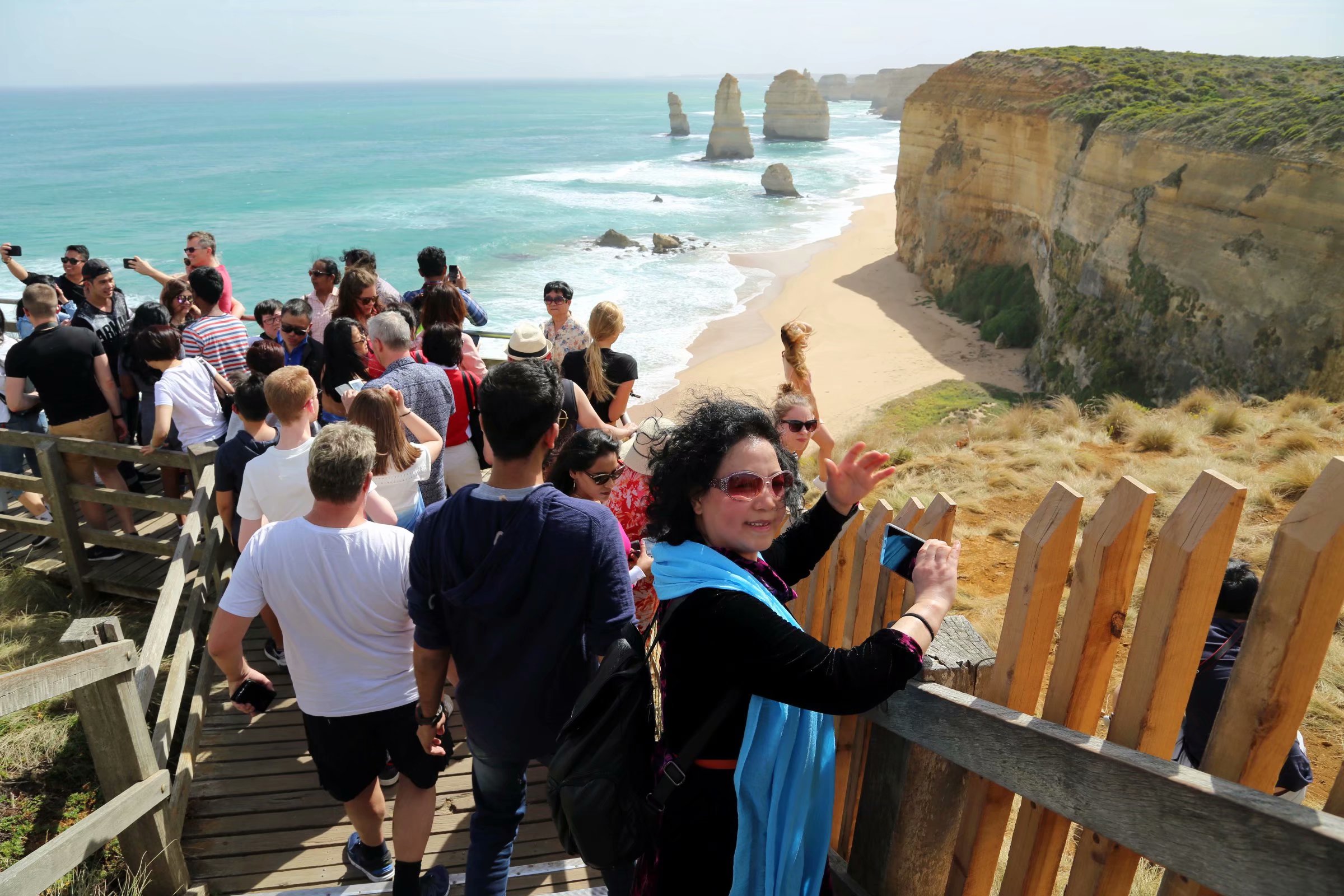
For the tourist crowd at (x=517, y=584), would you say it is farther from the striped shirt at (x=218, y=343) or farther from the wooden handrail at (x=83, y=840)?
the wooden handrail at (x=83, y=840)

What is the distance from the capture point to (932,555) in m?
1.84

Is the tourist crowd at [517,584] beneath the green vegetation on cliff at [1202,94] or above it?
beneath

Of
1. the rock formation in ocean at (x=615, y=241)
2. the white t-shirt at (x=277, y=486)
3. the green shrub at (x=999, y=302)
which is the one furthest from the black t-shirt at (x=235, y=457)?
the rock formation in ocean at (x=615, y=241)

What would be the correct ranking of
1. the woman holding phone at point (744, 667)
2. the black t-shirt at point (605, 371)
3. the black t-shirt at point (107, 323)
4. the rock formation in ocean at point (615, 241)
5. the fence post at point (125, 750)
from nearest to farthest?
1. the woman holding phone at point (744, 667)
2. the fence post at point (125, 750)
3. the black t-shirt at point (605, 371)
4. the black t-shirt at point (107, 323)
5. the rock formation in ocean at point (615, 241)

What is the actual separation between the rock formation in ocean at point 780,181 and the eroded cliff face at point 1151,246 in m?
31.5

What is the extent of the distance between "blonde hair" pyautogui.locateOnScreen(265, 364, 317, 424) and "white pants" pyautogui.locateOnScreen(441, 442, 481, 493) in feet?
3.67

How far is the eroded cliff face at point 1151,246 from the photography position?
1334cm

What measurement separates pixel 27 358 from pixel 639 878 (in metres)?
5.86

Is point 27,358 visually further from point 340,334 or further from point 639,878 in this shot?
point 639,878

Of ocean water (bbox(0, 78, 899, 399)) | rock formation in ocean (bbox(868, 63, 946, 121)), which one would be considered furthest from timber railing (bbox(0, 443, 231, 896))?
rock formation in ocean (bbox(868, 63, 946, 121))

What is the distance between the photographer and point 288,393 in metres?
3.58

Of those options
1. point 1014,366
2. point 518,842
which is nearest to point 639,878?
point 518,842

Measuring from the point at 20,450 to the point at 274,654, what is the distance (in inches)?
156

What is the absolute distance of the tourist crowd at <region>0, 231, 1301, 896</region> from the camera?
1.81 m
